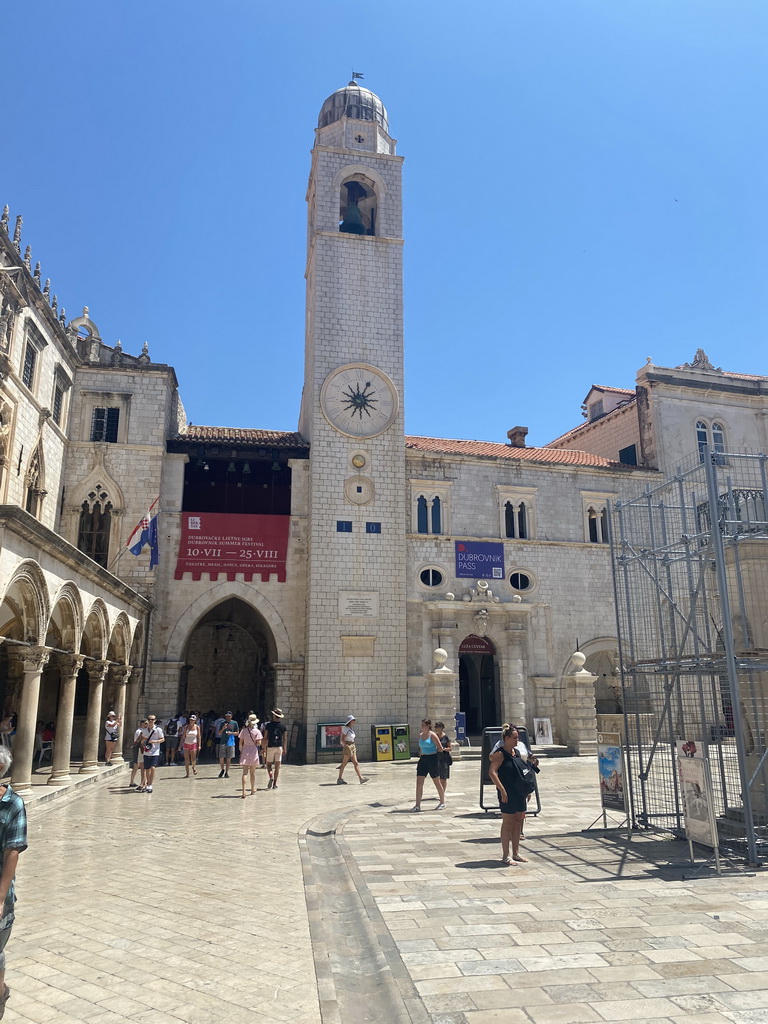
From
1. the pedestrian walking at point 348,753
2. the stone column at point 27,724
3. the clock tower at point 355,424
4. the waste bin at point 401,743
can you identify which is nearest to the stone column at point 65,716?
the stone column at point 27,724

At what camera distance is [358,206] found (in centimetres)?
2930

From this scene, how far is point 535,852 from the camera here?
30.7 ft

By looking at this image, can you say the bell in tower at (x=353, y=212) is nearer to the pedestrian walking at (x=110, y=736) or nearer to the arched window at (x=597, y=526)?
the arched window at (x=597, y=526)

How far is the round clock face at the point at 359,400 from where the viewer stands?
85.6 ft

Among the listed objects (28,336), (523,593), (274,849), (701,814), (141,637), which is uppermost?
(28,336)

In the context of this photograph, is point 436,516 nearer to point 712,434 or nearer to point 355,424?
point 355,424

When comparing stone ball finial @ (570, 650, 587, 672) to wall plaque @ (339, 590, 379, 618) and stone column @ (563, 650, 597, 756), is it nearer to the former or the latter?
stone column @ (563, 650, 597, 756)

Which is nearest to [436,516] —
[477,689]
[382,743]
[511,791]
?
[477,689]

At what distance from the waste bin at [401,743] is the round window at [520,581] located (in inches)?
271

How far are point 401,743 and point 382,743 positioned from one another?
65 centimetres

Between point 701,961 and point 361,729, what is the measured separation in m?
19.3

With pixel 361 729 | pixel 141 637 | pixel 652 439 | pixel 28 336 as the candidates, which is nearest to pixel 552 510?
pixel 652 439

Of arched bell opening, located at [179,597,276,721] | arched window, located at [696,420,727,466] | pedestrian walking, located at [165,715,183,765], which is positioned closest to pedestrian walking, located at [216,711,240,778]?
pedestrian walking, located at [165,715,183,765]

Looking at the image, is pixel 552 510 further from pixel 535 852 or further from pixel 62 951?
pixel 62 951
